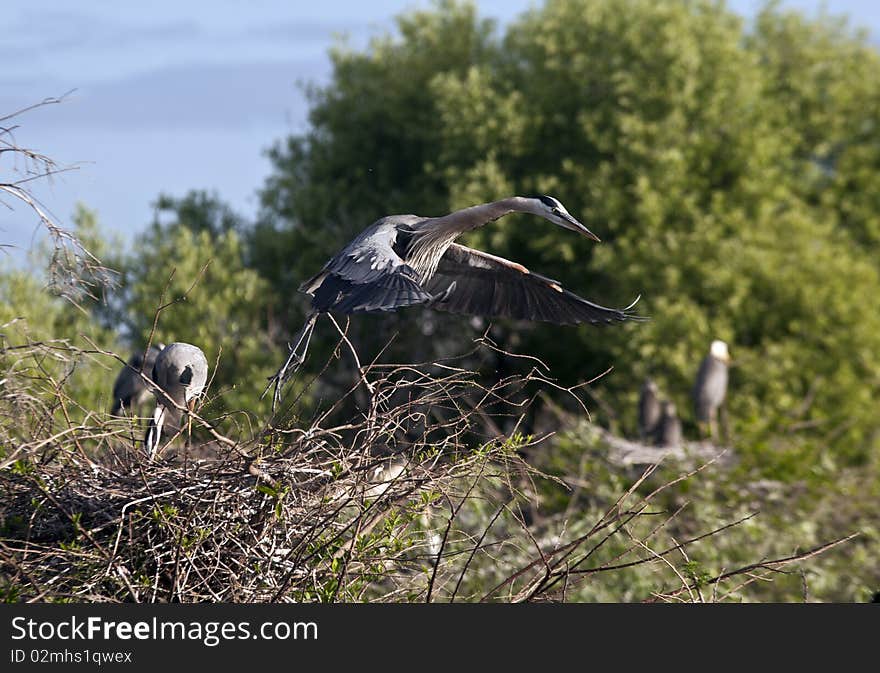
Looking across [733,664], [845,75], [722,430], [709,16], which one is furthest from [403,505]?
[845,75]

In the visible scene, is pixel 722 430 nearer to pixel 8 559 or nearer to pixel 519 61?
pixel 519 61

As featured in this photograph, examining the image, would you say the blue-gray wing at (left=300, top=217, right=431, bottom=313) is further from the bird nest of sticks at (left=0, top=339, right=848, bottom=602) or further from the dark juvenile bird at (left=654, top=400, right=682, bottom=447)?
the dark juvenile bird at (left=654, top=400, right=682, bottom=447)

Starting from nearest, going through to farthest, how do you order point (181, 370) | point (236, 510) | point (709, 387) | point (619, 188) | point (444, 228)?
point (236, 510) < point (181, 370) < point (444, 228) < point (709, 387) < point (619, 188)

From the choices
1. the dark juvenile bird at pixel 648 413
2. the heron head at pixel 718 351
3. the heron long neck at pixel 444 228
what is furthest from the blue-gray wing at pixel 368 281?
the heron head at pixel 718 351

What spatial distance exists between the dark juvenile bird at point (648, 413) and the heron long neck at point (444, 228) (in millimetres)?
7661

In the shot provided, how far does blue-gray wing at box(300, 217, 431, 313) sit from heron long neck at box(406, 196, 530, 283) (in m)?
0.13

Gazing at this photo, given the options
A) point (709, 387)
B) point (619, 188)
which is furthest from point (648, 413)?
point (619, 188)

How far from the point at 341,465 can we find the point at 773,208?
682 inches

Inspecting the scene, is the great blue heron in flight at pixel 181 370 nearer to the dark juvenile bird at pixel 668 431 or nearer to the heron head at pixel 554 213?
the heron head at pixel 554 213

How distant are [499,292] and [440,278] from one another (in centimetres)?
32

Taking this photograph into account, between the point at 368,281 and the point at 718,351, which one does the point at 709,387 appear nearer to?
the point at 718,351

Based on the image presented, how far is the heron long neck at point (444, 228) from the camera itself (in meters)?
6.08

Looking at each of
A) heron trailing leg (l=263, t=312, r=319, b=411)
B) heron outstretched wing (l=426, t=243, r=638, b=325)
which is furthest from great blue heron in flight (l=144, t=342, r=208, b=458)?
heron outstretched wing (l=426, t=243, r=638, b=325)

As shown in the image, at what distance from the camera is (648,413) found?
13.7m
